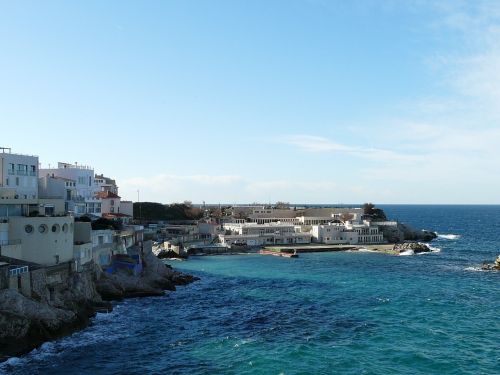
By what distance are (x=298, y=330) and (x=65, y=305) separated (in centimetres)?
2305

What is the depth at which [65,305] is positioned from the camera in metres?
50.0

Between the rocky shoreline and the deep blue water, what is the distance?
4.96 feet

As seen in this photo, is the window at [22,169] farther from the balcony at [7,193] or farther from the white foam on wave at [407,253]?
the white foam on wave at [407,253]

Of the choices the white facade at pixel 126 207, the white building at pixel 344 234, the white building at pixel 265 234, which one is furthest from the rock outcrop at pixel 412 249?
the white facade at pixel 126 207

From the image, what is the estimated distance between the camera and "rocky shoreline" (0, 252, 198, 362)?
40.8 metres

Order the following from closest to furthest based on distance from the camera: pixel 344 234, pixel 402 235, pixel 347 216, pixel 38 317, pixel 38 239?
pixel 38 317 < pixel 38 239 < pixel 344 234 < pixel 402 235 < pixel 347 216

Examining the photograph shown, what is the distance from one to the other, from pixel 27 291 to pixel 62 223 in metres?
10.7

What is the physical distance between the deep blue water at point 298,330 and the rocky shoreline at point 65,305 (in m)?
1.51

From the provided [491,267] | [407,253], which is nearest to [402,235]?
[407,253]

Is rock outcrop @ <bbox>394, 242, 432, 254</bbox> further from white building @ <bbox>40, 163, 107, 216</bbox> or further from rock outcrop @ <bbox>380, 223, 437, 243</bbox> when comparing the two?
white building @ <bbox>40, 163, 107, 216</bbox>

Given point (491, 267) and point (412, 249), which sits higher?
point (412, 249)

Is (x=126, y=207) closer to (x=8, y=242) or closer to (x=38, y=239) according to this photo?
(x=38, y=239)

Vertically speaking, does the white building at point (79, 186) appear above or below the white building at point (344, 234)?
above

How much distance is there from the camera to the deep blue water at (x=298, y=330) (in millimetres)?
38000
